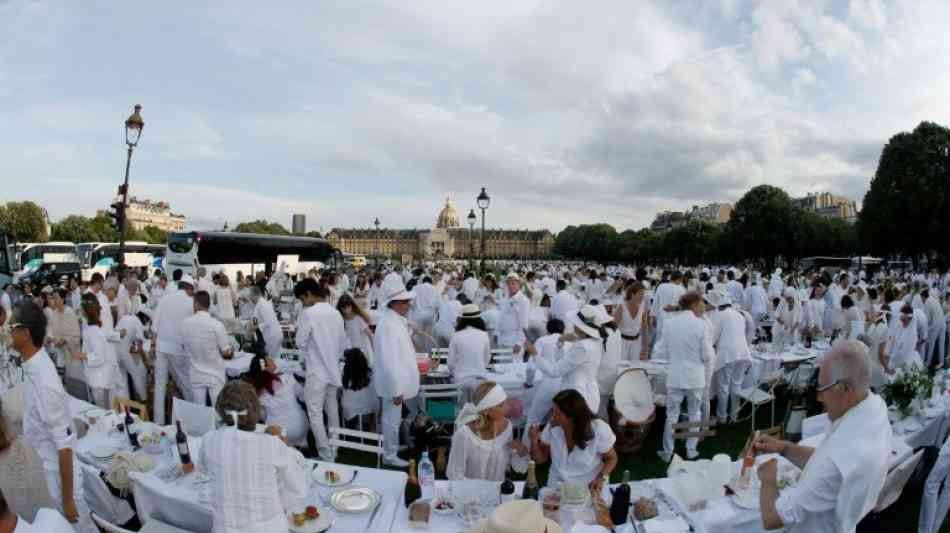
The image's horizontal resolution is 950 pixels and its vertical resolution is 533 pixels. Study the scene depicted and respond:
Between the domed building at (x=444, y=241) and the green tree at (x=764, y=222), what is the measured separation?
338 feet

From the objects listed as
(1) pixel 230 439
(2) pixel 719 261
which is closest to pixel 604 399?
(1) pixel 230 439

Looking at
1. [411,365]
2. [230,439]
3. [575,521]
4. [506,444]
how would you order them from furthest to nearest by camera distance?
[411,365], [506,444], [575,521], [230,439]

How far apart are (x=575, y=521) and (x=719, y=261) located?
65.1 m

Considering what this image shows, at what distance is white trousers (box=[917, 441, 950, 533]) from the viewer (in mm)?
4695

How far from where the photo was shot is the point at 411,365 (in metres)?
6.25

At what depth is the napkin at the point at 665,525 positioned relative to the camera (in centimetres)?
344

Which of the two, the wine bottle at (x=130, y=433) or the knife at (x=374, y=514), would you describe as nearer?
the knife at (x=374, y=514)

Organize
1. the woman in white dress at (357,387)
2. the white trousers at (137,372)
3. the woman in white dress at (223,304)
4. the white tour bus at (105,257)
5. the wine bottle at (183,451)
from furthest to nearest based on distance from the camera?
the white tour bus at (105,257) → the woman in white dress at (223,304) → the white trousers at (137,372) → the woman in white dress at (357,387) → the wine bottle at (183,451)

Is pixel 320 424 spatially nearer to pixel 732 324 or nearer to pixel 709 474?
pixel 709 474

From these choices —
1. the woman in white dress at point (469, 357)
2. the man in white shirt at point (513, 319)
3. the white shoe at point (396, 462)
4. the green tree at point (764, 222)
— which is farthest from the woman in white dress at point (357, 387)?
the green tree at point (764, 222)

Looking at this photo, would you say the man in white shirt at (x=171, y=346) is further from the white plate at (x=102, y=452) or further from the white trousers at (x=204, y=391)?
the white plate at (x=102, y=452)

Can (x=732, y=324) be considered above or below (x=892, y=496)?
above

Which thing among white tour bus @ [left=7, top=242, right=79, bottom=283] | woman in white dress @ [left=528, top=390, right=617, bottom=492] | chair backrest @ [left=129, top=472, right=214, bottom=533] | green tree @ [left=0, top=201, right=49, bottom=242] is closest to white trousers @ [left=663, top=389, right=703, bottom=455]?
woman in white dress @ [left=528, top=390, right=617, bottom=492]

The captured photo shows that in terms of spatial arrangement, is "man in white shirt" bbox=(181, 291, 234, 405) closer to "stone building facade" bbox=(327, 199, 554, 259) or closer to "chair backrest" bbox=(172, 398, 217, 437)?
"chair backrest" bbox=(172, 398, 217, 437)
